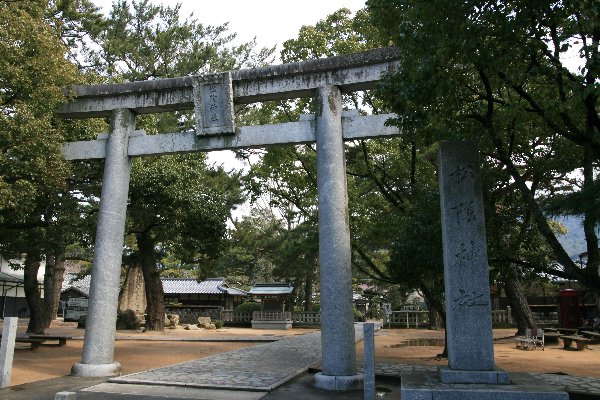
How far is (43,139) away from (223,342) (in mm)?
13439

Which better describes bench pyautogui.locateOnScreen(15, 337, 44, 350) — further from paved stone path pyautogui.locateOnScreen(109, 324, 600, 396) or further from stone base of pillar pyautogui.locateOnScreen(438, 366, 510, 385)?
stone base of pillar pyautogui.locateOnScreen(438, 366, 510, 385)

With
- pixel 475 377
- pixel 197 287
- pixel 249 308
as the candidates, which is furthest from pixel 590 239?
pixel 197 287

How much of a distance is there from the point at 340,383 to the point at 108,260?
5509mm

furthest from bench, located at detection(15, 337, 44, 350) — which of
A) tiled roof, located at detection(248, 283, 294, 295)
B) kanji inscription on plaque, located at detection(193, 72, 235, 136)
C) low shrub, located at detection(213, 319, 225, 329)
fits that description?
tiled roof, located at detection(248, 283, 294, 295)

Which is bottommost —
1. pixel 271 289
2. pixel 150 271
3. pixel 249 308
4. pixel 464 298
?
pixel 249 308

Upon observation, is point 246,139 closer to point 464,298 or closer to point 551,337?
point 464,298

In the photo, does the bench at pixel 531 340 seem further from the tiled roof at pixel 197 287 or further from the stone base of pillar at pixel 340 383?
the tiled roof at pixel 197 287

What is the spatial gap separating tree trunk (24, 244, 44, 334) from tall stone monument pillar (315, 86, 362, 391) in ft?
43.0

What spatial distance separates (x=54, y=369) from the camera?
35.5 feet

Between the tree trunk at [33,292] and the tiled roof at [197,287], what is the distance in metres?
18.5

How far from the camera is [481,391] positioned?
228 inches

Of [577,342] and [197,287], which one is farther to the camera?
[197,287]

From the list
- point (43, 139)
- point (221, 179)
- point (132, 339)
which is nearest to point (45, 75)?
point (43, 139)

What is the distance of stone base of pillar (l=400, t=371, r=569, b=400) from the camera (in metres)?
5.59
